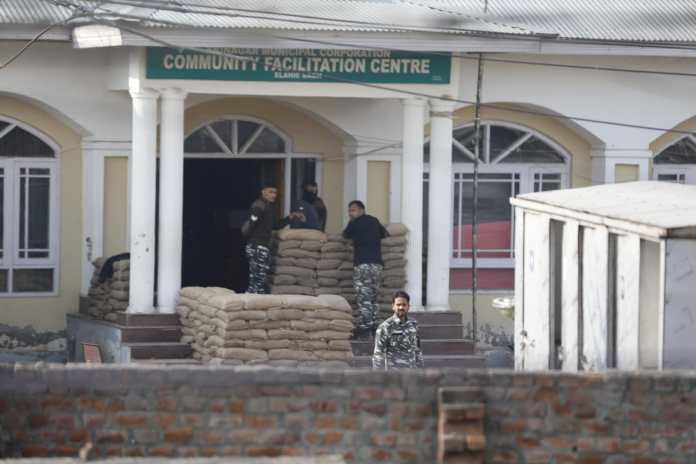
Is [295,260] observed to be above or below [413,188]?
below

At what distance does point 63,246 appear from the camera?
22.3 m

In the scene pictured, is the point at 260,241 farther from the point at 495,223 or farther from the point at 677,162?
the point at 677,162

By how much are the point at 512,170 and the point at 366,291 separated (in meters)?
4.25

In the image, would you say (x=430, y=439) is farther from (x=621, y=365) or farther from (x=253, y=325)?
(x=253, y=325)

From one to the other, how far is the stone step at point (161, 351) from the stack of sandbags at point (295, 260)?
132 cm

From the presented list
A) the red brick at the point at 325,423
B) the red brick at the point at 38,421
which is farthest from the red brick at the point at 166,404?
the red brick at the point at 325,423

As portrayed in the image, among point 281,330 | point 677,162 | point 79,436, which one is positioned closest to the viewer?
point 79,436

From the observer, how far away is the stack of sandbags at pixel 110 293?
21094mm

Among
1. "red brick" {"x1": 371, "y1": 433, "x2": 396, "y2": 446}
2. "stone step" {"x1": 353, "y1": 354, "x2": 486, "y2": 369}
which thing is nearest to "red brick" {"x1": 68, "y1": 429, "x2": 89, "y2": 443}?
"red brick" {"x1": 371, "y1": 433, "x2": 396, "y2": 446}

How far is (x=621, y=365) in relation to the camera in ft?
45.4

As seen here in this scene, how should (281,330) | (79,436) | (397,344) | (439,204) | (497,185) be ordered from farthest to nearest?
(497,185) < (439,204) < (281,330) < (397,344) < (79,436)

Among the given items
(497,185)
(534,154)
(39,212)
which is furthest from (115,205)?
(534,154)

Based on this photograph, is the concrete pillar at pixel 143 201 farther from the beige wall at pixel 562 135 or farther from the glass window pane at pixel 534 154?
the glass window pane at pixel 534 154

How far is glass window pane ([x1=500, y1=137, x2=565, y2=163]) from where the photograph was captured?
24.4 meters
